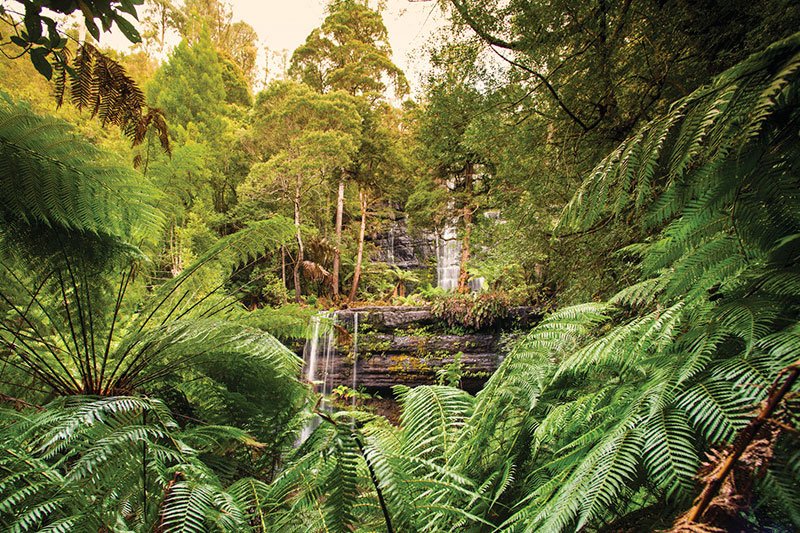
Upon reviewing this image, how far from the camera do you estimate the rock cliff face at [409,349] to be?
5.78 m

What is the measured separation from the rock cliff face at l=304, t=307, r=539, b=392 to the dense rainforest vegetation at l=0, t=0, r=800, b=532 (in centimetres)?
274

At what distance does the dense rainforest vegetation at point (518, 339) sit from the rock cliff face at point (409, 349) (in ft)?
8.99

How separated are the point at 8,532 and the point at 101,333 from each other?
157 centimetres

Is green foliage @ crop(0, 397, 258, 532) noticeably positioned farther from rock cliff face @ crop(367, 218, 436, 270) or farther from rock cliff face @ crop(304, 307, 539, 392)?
rock cliff face @ crop(367, 218, 436, 270)

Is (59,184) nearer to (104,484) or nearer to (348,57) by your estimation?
(104,484)

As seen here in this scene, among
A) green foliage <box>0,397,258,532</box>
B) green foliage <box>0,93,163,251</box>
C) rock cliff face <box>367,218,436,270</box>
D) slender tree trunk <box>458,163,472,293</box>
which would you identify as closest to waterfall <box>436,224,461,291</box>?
rock cliff face <box>367,218,436,270</box>

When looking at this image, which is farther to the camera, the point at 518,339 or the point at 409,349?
the point at 409,349

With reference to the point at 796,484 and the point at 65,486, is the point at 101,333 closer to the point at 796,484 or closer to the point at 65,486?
the point at 65,486

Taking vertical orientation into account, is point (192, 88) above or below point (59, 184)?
above

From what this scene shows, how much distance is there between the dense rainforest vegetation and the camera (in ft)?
1.72

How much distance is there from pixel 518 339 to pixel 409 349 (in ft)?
14.0

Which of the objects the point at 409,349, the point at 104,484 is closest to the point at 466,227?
the point at 409,349

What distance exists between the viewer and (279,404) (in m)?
1.55

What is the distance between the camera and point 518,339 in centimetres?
211
